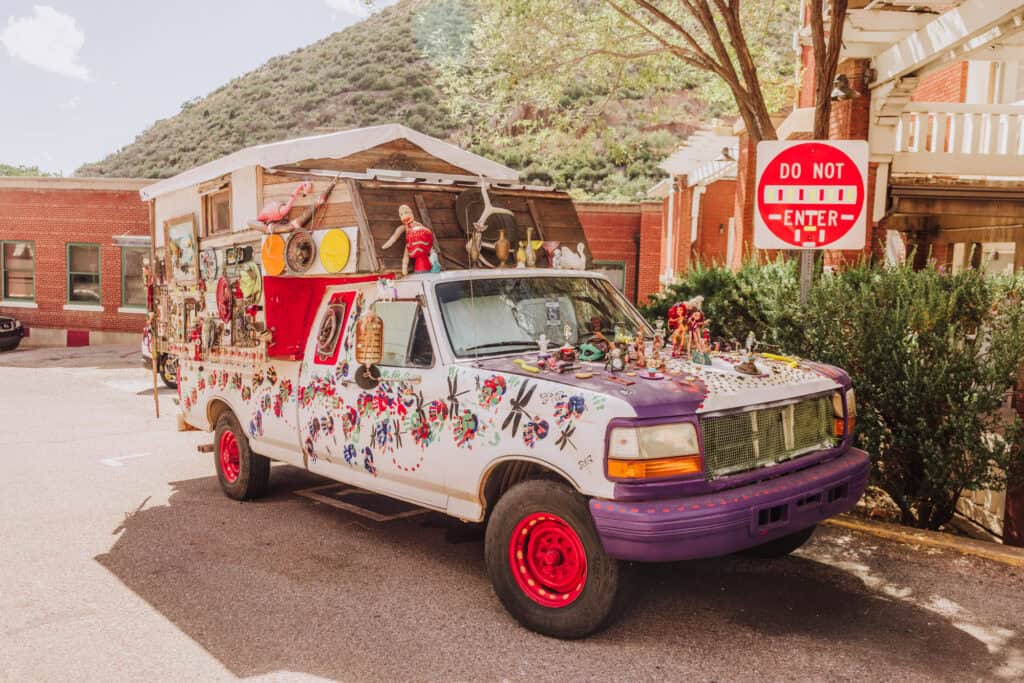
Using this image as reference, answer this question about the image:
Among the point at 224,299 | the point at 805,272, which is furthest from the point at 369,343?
the point at 805,272

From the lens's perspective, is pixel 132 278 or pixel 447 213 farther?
pixel 132 278

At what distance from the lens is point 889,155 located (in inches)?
472

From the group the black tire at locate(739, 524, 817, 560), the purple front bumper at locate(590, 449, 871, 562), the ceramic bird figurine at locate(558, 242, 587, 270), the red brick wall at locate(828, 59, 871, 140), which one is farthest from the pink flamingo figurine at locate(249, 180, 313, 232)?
the red brick wall at locate(828, 59, 871, 140)

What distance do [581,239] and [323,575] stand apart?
3.29 meters

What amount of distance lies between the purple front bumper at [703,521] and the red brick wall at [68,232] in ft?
78.5

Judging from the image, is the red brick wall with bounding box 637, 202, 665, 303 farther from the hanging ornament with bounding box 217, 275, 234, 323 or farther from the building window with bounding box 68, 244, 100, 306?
the hanging ornament with bounding box 217, 275, 234, 323

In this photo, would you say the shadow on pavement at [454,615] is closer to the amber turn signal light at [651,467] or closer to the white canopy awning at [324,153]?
the amber turn signal light at [651,467]

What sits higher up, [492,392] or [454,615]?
[492,392]

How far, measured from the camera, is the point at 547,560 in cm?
427

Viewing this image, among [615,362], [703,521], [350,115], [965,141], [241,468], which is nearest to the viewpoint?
[703,521]

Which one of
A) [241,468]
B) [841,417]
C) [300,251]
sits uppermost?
[300,251]

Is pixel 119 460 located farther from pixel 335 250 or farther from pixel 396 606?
pixel 396 606

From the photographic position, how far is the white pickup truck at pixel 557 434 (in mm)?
3947

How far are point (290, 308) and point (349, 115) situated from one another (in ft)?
186
